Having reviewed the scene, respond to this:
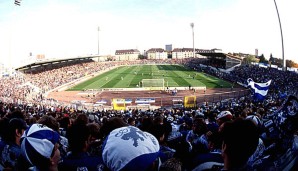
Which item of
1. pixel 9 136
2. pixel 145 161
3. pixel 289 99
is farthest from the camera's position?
pixel 9 136

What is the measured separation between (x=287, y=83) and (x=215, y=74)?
33566 millimetres

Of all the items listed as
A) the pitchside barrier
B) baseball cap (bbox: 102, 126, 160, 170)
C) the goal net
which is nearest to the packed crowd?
baseball cap (bbox: 102, 126, 160, 170)

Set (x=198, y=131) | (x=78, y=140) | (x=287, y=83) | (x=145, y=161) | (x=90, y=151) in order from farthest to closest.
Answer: (x=287, y=83) → (x=198, y=131) → (x=90, y=151) → (x=78, y=140) → (x=145, y=161)

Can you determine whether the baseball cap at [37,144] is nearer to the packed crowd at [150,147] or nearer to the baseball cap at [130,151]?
the packed crowd at [150,147]

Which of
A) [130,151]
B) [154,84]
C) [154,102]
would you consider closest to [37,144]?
[130,151]

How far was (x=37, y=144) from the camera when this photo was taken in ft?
10.5

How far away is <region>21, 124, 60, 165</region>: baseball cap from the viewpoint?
125 inches

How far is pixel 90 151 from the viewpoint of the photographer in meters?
3.98

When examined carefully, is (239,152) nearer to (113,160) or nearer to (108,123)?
(113,160)

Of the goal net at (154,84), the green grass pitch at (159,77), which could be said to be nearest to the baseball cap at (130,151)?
the goal net at (154,84)

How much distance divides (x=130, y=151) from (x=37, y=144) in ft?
4.37

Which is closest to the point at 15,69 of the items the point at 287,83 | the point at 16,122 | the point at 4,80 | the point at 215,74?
the point at 4,80

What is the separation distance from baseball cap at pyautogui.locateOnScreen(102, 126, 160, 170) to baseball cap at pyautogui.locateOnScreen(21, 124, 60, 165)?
938 millimetres

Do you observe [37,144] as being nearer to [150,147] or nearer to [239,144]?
[150,147]
